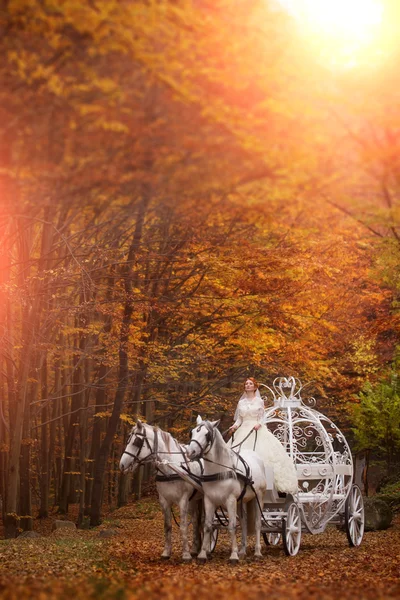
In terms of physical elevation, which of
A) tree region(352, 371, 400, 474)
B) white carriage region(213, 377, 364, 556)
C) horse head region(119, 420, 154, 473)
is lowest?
white carriage region(213, 377, 364, 556)

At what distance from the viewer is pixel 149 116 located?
7.68 metres

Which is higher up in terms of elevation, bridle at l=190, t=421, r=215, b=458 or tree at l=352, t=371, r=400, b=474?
tree at l=352, t=371, r=400, b=474

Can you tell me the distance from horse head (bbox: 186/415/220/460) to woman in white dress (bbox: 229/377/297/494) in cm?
220

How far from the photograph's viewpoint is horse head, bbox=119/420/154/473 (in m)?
12.3

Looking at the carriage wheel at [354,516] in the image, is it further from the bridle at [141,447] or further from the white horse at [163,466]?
the bridle at [141,447]

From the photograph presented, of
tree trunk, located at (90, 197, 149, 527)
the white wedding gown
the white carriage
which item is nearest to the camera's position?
the white wedding gown

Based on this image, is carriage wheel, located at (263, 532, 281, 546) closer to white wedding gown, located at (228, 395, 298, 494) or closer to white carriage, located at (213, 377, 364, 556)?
white carriage, located at (213, 377, 364, 556)

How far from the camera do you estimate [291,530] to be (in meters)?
13.8

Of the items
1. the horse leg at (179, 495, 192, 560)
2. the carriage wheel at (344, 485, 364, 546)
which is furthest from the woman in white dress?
the carriage wheel at (344, 485, 364, 546)

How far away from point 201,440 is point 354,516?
617cm

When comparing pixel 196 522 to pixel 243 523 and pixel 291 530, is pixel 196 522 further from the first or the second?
pixel 291 530

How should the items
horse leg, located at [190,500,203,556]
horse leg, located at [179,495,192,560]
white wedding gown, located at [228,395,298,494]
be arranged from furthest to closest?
white wedding gown, located at [228,395,298,494] < horse leg, located at [190,500,203,556] < horse leg, located at [179,495,192,560]

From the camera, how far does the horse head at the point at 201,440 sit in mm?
11406

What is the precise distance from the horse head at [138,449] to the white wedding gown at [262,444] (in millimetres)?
2078
